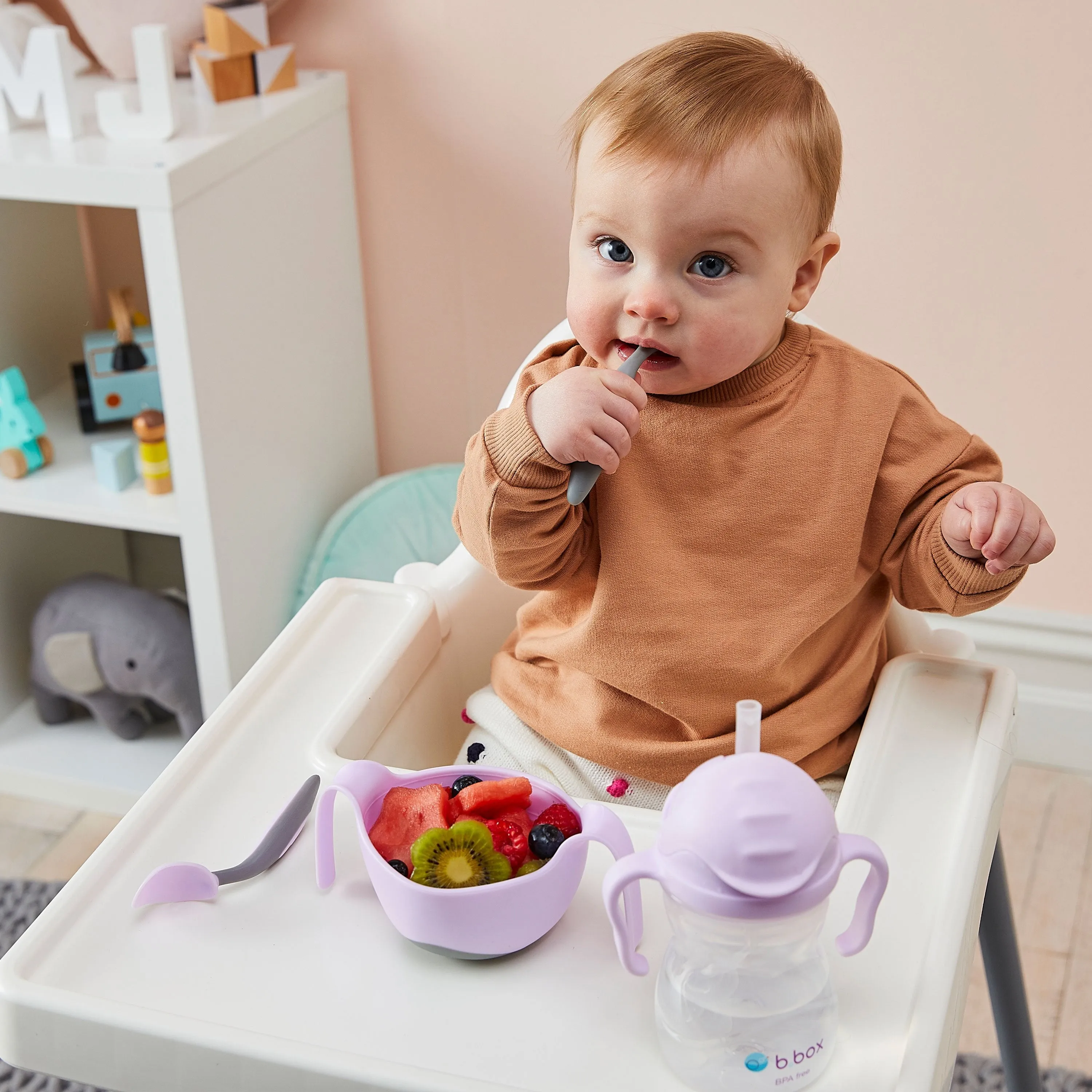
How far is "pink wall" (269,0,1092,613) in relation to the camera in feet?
4.58

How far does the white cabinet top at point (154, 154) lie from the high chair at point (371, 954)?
2.16 ft

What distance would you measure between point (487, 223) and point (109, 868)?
110 cm

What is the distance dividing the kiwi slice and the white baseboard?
110cm

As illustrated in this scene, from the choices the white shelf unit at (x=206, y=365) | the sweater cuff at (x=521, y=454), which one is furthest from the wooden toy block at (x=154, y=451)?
the sweater cuff at (x=521, y=454)

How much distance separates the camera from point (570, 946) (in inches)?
25.9

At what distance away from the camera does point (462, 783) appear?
713 mm

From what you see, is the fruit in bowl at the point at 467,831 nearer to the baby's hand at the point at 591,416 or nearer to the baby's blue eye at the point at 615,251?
the baby's hand at the point at 591,416

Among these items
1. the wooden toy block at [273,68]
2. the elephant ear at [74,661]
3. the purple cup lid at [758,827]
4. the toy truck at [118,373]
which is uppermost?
the wooden toy block at [273,68]

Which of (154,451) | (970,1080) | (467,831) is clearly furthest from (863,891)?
(154,451)

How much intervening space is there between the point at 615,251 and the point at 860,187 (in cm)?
79

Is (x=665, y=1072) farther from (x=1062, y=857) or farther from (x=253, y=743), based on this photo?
(x=1062, y=857)

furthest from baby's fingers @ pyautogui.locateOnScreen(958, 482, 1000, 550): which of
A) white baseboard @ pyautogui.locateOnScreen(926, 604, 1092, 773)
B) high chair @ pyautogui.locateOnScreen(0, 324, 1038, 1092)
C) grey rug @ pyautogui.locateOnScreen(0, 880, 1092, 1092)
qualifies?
white baseboard @ pyautogui.locateOnScreen(926, 604, 1092, 773)

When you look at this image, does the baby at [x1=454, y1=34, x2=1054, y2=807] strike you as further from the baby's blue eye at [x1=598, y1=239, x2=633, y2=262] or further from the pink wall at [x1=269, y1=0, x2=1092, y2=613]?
the pink wall at [x1=269, y1=0, x2=1092, y2=613]

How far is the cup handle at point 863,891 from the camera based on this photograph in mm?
560
